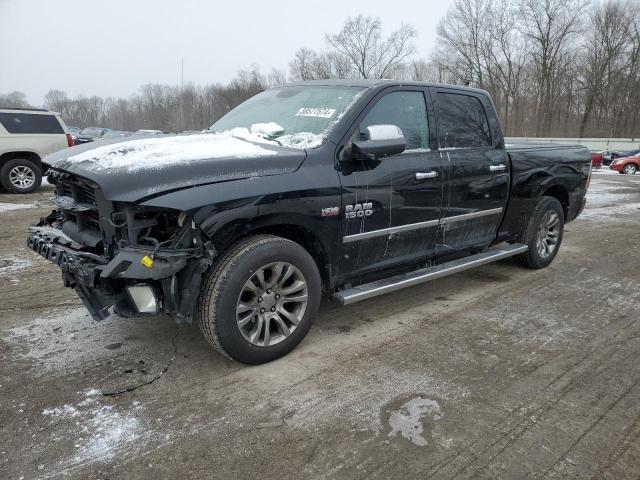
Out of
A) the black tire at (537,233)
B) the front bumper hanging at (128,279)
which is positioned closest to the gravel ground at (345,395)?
the front bumper hanging at (128,279)

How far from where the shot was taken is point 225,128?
14.7 feet

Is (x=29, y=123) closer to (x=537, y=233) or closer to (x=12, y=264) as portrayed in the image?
(x=12, y=264)

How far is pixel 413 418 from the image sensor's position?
286cm

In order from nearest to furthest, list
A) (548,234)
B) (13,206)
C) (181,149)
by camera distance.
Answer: (181,149)
(548,234)
(13,206)

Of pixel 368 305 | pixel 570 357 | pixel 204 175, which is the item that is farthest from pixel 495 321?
pixel 204 175

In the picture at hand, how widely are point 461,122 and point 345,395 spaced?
284 cm

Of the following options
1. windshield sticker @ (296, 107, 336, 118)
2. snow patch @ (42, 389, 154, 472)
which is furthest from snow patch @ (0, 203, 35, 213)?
snow patch @ (42, 389, 154, 472)

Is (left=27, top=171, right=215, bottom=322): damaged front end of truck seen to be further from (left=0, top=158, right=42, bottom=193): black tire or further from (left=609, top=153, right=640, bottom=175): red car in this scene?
(left=609, top=153, right=640, bottom=175): red car

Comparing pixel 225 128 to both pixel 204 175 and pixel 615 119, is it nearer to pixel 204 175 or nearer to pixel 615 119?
pixel 204 175

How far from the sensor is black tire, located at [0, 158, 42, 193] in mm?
11727

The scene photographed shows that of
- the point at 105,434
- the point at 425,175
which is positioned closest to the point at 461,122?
the point at 425,175

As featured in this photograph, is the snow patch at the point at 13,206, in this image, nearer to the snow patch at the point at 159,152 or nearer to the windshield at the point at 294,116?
the windshield at the point at 294,116

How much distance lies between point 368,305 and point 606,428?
2.24 m

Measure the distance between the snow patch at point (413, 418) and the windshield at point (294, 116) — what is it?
6.13 feet
